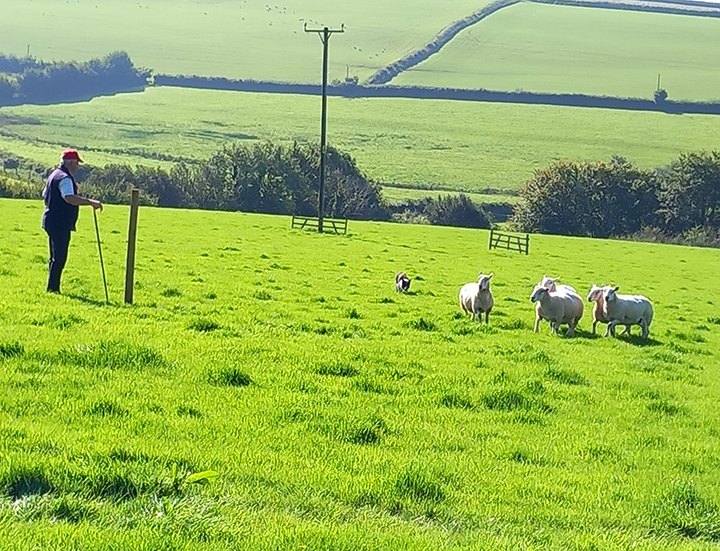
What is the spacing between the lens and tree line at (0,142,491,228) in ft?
264

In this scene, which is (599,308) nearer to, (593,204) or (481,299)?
(481,299)

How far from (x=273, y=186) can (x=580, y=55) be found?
289ft

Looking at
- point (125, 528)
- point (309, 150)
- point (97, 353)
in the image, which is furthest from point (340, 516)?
point (309, 150)

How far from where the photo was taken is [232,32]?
174m

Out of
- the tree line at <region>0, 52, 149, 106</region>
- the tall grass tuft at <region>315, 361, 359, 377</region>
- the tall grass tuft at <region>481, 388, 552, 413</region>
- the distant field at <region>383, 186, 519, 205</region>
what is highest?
the tree line at <region>0, 52, 149, 106</region>

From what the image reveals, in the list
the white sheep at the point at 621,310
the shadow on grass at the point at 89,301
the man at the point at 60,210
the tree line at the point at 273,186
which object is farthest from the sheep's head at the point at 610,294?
the tree line at the point at 273,186

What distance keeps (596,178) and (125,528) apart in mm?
85636

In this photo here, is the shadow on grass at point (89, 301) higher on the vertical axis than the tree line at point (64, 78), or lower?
lower

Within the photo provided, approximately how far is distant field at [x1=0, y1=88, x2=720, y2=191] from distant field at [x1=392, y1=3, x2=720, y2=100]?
779 cm

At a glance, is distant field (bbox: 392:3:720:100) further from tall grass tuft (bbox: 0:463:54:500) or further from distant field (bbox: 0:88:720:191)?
tall grass tuft (bbox: 0:463:54:500)

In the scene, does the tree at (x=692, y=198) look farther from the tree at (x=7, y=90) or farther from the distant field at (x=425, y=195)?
the tree at (x=7, y=90)

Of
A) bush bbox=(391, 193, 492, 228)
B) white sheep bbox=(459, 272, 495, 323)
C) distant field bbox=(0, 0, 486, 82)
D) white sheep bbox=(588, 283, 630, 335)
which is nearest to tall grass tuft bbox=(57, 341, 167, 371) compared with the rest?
white sheep bbox=(459, 272, 495, 323)

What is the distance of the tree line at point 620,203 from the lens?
285 feet

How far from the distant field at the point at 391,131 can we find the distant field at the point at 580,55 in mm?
7785
